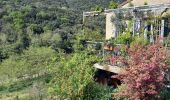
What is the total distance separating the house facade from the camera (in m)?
21.2

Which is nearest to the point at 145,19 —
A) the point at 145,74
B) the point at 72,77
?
the point at 72,77

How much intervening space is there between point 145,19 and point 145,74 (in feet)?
29.0

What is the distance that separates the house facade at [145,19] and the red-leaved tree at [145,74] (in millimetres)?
5951

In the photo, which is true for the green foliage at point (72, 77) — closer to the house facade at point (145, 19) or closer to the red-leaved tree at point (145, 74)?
the red-leaved tree at point (145, 74)

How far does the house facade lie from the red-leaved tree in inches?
234

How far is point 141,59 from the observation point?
1463 cm

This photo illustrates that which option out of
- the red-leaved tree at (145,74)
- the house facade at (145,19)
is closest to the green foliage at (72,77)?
the red-leaved tree at (145,74)

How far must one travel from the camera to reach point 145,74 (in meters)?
14.2

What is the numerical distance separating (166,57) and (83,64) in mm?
4454

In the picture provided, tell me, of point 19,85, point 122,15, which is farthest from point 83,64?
point 19,85

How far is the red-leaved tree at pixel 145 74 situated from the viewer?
46.7 feet

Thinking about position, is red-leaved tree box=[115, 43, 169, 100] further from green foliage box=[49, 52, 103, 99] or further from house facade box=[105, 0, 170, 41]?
house facade box=[105, 0, 170, 41]

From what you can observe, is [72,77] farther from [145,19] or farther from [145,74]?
[145,19]

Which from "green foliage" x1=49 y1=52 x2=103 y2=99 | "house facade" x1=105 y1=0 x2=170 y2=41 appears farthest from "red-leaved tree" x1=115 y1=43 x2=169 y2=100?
"house facade" x1=105 y1=0 x2=170 y2=41
